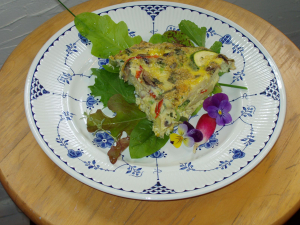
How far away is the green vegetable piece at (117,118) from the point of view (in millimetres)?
2547

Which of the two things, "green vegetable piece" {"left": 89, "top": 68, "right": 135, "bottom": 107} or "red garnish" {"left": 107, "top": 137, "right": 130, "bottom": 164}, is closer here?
"red garnish" {"left": 107, "top": 137, "right": 130, "bottom": 164}

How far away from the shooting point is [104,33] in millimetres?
3004

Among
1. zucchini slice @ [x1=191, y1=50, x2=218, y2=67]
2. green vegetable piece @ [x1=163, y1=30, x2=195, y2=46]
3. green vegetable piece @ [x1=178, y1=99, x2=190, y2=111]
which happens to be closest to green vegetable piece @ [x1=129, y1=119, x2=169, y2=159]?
green vegetable piece @ [x1=178, y1=99, x2=190, y2=111]

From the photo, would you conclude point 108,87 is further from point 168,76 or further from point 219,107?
point 219,107

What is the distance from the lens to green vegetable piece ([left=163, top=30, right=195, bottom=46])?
119 inches

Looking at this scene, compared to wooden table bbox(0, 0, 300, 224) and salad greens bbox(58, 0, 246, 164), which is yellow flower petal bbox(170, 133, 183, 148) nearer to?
salad greens bbox(58, 0, 246, 164)

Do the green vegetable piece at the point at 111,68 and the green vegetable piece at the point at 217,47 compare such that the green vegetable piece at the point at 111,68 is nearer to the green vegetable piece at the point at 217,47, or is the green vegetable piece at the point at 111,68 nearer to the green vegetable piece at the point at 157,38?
the green vegetable piece at the point at 157,38

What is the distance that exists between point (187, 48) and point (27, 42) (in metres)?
1.93

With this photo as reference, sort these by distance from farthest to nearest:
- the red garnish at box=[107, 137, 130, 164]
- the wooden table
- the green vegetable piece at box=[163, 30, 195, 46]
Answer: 1. the green vegetable piece at box=[163, 30, 195, 46]
2. the red garnish at box=[107, 137, 130, 164]
3. the wooden table

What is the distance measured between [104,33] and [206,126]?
157cm

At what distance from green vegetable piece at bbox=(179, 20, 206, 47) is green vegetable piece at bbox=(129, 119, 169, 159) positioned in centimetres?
118

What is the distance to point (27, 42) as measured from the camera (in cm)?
315

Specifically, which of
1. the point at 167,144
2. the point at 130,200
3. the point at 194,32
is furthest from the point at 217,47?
the point at 130,200

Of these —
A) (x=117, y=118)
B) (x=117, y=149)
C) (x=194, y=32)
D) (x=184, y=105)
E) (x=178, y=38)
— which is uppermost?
(x=194, y=32)
